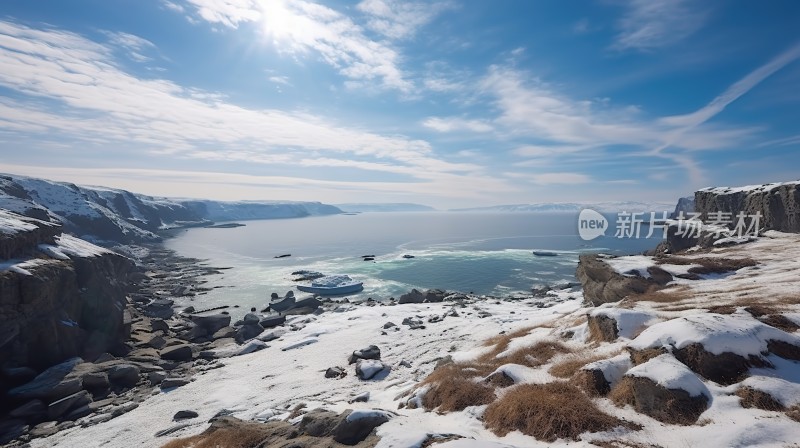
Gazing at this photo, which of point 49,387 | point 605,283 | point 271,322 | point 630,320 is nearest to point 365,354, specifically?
point 630,320

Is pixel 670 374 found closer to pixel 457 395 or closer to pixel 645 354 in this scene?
pixel 645 354

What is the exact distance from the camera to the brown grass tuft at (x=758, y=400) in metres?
9.52

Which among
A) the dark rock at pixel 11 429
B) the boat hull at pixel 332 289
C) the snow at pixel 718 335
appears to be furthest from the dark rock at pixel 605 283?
the boat hull at pixel 332 289

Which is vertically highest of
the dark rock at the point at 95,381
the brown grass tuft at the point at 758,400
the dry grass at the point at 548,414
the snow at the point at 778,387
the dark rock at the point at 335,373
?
the snow at the point at 778,387

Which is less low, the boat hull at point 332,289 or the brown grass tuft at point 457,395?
the brown grass tuft at point 457,395

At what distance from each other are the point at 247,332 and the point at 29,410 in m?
18.9

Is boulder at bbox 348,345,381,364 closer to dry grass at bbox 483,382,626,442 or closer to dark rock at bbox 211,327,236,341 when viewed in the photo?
dry grass at bbox 483,382,626,442

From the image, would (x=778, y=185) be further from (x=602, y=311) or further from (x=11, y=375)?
(x=11, y=375)

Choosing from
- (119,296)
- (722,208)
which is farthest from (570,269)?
(119,296)

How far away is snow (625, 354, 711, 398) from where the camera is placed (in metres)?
10.3

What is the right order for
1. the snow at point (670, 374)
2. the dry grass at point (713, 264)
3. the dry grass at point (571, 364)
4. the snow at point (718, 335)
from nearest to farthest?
1. the snow at point (670, 374)
2. the snow at point (718, 335)
3. the dry grass at point (571, 364)
4. the dry grass at point (713, 264)

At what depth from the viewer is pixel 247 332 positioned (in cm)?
4197

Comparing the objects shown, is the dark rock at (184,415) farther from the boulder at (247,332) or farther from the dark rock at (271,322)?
the dark rock at (271,322)

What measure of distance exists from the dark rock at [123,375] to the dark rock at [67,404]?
2.63 metres
